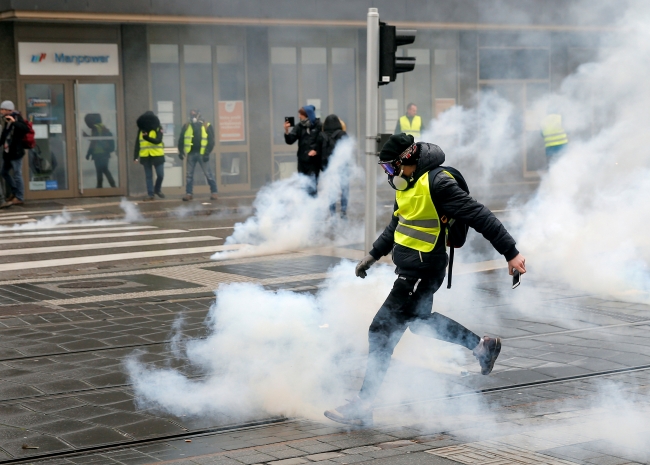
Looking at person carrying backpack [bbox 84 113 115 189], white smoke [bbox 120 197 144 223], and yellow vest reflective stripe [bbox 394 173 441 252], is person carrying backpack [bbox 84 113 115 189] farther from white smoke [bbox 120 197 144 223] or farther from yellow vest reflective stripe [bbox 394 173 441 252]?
yellow vest reflective stripe [bbox 394 173 441 252]

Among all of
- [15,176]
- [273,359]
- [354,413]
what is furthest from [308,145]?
[354,413]

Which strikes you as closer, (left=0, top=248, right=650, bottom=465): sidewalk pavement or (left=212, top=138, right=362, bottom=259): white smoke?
(left=0, top=248, right=650, bottom=465): sidewalk pavement

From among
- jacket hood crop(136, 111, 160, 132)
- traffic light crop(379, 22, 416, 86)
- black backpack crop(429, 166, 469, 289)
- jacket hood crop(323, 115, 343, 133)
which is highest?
traffic light crop(379, 22, 416, 86)

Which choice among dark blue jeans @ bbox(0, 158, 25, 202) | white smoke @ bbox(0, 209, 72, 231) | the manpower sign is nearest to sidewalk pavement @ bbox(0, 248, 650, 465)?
white smoke @ bbox(0, 209, 72, 231)

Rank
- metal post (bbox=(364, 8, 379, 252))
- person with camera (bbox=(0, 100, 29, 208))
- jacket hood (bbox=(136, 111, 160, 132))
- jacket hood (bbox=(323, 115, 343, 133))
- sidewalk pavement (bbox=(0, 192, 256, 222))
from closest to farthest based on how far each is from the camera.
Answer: metal post (bbox=(364, 8, 379, 252)) → jacket hood (bbox=(323, 115, 343, 133)) → person with camera (bbox=(0, 100, 29, 208)) → sidewalk pavement (bbox=(0, 192, 256, 222)) → jacket hood (bbox=(136, 111, 160, 132))

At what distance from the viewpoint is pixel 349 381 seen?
5691 millimetres

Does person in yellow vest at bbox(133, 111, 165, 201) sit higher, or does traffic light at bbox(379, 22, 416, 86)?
traffic light at bbox(379, 22, 416, 86)

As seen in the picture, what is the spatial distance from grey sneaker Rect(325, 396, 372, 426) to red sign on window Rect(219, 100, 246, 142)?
1589 centimetres

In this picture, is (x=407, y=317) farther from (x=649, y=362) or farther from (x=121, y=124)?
(x=121, y=124)

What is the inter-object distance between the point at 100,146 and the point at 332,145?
649cm

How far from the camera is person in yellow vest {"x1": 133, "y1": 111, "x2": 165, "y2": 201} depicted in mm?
18016

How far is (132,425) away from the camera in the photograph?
494 cm

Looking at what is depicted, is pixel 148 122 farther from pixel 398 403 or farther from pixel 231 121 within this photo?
pixel 398 403

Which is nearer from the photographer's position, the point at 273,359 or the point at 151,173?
the point at 273,359
